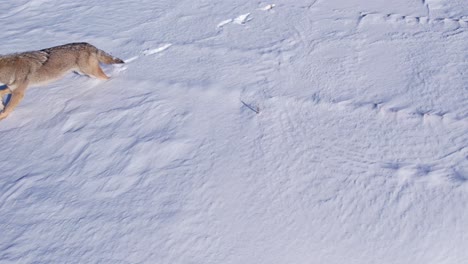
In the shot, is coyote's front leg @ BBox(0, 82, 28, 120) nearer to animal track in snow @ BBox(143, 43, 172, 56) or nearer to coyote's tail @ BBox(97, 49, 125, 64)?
coyote's tail @ BBox(97, 49, 125, 64)

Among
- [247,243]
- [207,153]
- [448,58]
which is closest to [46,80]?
[207,153]

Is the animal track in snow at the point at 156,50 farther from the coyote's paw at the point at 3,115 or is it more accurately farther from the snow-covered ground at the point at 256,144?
the coyote's paw at the point at 3,115

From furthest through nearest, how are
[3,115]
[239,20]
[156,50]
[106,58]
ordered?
[239,20], [156,50], [106,58], [3,115]

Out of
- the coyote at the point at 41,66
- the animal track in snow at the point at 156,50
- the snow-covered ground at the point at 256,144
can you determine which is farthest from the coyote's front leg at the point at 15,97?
the animal track in snow at the point at 156,50

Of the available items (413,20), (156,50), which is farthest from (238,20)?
(413,20)

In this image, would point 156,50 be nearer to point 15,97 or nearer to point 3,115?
point 15,97
